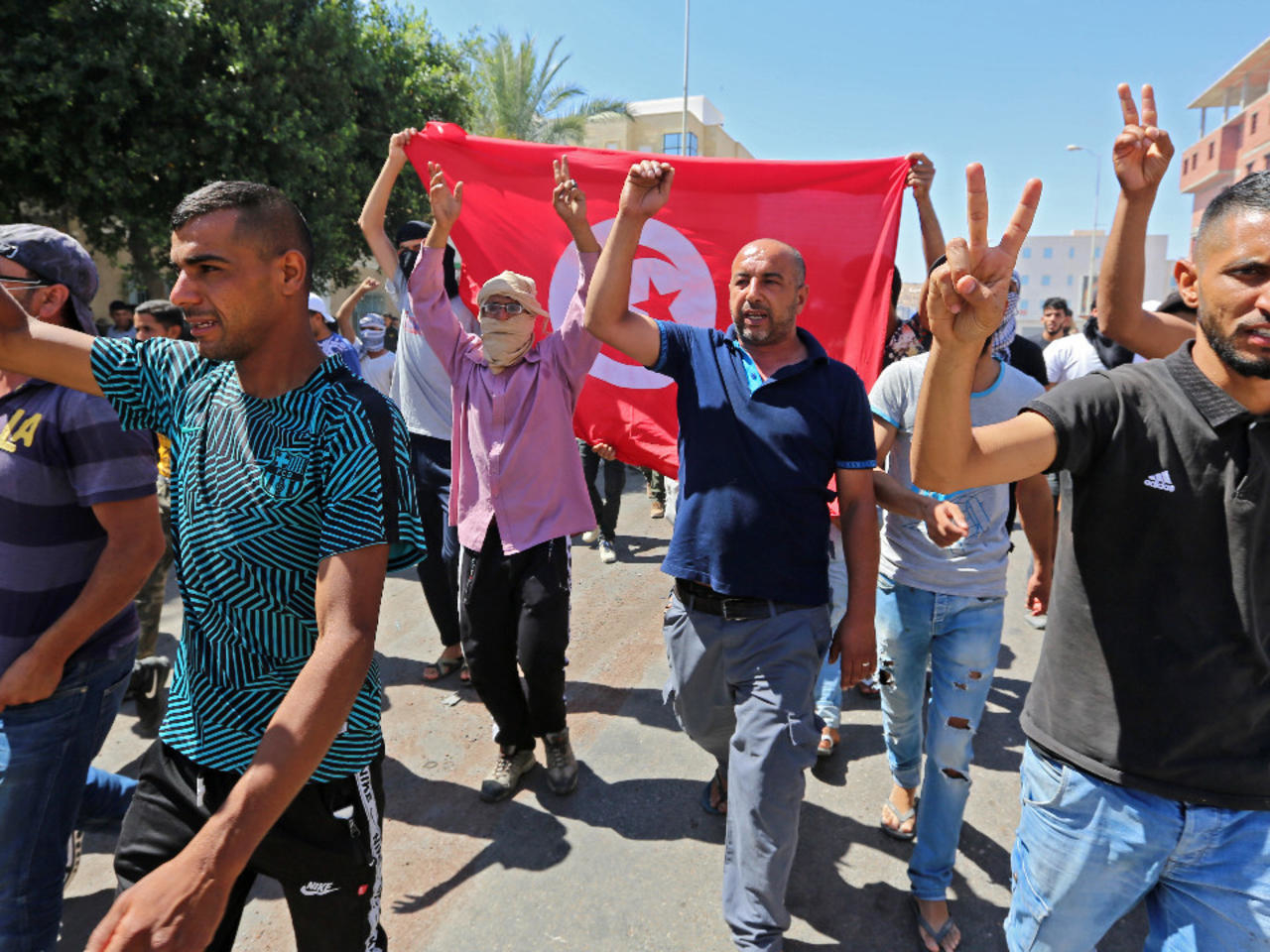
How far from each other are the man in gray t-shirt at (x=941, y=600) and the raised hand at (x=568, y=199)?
4.49ft

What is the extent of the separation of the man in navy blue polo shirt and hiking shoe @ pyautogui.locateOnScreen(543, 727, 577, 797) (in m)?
0.92

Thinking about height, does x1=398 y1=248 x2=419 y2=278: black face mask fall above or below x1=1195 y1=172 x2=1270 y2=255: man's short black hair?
above

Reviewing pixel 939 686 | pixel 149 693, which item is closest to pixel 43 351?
pixel 149 693

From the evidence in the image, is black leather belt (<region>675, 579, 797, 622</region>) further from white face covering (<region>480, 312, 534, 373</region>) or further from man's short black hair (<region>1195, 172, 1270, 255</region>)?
man's short black hair (<region>1195, 172, 1270, 255</region>)

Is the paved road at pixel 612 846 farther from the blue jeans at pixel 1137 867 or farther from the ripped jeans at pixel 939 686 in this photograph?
the blue jeans at pixel 1137 867

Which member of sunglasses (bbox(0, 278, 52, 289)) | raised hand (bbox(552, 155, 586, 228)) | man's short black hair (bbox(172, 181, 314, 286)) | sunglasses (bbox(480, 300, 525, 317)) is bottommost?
sunglasses (bbox(0, 278, 52, 289))

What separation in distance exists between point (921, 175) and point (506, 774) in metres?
3.48

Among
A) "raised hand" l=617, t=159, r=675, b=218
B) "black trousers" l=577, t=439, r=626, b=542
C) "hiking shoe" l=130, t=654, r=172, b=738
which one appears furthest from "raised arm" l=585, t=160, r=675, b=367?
"black trousers" l=577, t=439, r=626, b=542

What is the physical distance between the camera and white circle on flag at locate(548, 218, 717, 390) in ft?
13.6

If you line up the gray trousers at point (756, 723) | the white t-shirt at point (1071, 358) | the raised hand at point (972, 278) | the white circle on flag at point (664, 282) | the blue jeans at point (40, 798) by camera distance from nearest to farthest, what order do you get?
1. the raised hand at point (972, 278)
2. the blue jeans at point (40, 798)
3. the gray trousers at point (756, 723)
4. the white circle on flag at point (664, 282)
5. the white t-shirt at point (1071, 358)

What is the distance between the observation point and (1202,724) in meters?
1.57

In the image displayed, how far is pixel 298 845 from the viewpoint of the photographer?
1691 mm

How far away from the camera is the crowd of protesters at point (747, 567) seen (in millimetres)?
1534

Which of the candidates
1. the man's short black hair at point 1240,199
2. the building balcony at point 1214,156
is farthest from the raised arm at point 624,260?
the building balcony at point 1214,156
